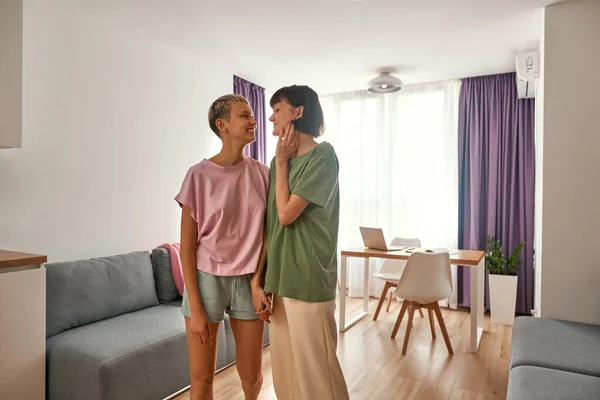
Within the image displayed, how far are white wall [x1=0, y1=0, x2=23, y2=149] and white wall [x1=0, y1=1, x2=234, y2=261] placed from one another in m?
0.31

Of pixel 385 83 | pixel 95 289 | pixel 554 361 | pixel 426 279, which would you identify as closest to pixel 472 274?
pixel 426 279

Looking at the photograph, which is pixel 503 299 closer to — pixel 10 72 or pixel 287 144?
pixel 287 144

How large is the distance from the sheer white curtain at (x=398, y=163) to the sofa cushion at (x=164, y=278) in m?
2.65

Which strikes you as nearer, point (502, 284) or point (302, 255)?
point (302, 255)

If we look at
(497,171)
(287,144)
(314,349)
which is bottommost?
(314,349)

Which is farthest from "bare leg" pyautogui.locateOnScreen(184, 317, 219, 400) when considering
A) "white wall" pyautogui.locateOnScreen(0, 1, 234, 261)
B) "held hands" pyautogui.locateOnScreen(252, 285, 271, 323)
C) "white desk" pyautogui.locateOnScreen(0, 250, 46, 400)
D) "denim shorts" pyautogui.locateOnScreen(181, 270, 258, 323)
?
"white wall" pyautogui.locateOnScreen(0, 1, 234, 261)

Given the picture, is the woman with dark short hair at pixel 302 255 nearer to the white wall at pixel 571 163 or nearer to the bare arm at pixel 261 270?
the bare arm at pixel 261 270

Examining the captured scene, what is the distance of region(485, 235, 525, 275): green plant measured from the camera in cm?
429

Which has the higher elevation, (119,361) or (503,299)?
(119,361)

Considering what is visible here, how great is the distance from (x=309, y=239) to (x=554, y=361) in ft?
4.48

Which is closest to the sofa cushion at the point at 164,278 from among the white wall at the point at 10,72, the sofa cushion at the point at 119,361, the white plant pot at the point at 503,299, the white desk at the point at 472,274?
the sofa cushion at the point at 119,361

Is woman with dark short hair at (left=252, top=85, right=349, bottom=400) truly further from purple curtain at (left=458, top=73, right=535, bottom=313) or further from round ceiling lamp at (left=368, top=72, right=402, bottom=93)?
purple curtain at (left=458, top=73, right=535, bottom=313)

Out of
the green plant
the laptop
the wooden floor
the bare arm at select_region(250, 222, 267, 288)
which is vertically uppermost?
the bare arm at select_region(250, 222, 267, 288)

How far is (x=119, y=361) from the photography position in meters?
2.21
